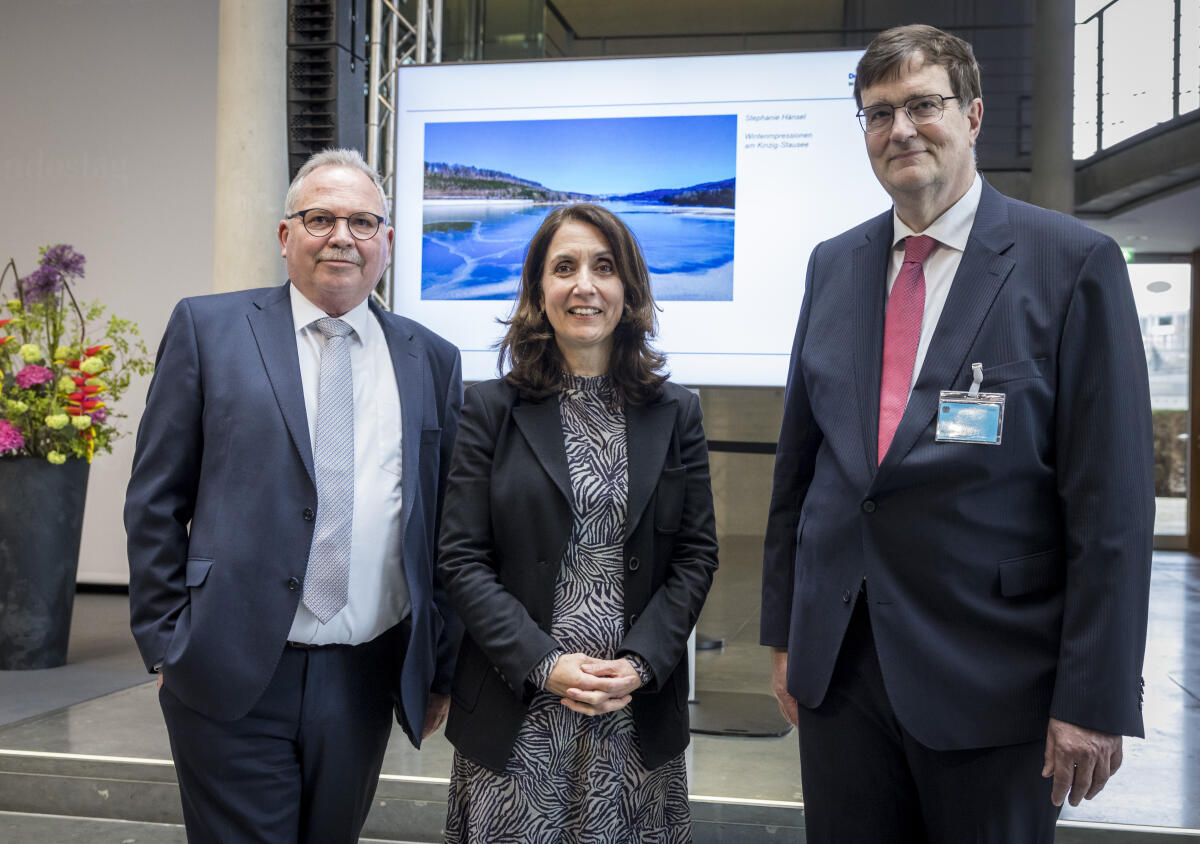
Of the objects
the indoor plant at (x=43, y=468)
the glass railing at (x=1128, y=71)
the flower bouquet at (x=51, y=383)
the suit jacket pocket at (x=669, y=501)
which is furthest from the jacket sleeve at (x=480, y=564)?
the glass railing at (x=1128, y=71)

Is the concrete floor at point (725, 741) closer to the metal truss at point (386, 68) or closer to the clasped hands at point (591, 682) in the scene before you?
the clasped hands at point (591, 682)

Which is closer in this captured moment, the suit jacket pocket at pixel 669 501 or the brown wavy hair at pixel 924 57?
the brown wavy hair at pixel 924 57

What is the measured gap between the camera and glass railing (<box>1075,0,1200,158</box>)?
845 cm

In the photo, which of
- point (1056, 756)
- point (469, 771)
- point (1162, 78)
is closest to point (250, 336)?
point (469, 771)

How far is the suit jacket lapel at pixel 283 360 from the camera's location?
1.84 meters

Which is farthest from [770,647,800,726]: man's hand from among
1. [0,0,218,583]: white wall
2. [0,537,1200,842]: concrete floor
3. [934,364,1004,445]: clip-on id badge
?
[0,0,218,583]: white wall

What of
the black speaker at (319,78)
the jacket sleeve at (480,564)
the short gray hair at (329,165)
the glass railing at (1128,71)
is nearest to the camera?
→ the jacket sleeve at (480,564)

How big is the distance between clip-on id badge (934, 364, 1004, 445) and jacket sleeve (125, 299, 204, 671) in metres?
1.27

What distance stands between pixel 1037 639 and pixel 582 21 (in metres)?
10.1

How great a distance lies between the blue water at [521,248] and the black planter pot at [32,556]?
2.10 meters

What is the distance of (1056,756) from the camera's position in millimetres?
1479

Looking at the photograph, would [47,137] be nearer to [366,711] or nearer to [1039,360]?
[366,711]

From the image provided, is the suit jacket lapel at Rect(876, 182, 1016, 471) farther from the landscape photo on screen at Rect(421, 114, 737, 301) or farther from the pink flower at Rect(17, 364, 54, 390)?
the pink flower at Rect(17, 364, 54, 390)

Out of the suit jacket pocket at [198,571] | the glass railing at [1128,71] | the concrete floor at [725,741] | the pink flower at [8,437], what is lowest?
the concrete floor at [725,741]
